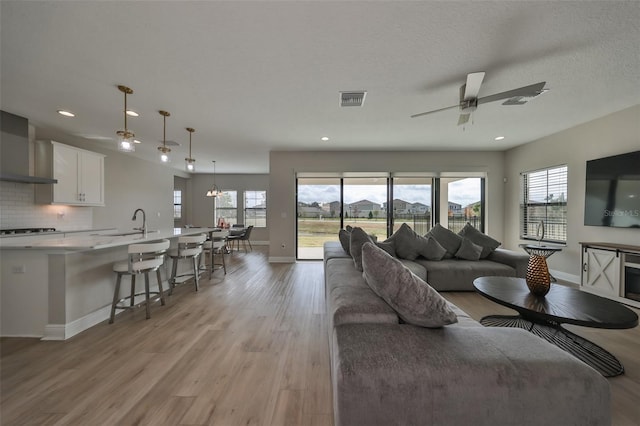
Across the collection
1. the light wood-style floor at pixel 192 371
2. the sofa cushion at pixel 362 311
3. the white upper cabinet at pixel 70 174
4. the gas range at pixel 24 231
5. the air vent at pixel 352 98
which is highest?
the air vent at pixel 352 98

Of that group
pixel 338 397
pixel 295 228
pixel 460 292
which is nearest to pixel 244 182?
pixel 295 228

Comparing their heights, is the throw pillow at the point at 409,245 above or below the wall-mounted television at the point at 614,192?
below

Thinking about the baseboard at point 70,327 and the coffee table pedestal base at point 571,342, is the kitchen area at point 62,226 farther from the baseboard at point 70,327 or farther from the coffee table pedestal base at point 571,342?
the coffee table pedestal base at point 571,342

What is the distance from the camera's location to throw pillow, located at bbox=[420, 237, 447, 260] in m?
4.05

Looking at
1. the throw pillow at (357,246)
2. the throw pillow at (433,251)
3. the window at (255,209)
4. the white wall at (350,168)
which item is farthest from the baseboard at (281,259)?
the window at (255,209)

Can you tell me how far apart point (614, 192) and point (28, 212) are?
933cm

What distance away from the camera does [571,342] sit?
2205mm

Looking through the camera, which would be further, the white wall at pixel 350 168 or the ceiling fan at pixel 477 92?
the white wall at pixel 350 168

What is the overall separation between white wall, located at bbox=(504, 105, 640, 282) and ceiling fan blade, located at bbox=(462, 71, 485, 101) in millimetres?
2897

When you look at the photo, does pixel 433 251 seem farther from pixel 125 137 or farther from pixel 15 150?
pixel 15 150

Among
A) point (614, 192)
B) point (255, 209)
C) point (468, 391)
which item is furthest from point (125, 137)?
point (255, 209)

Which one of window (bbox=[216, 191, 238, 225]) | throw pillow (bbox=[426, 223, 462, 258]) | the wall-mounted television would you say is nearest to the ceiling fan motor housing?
throw pillow (bbox=[426, 223, 462, 258])

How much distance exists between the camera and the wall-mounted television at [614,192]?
335 centimetres

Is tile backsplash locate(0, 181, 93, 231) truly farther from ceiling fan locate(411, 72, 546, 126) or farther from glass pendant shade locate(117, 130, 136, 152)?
ceiling fan locate(411, 72, 546, 126)
